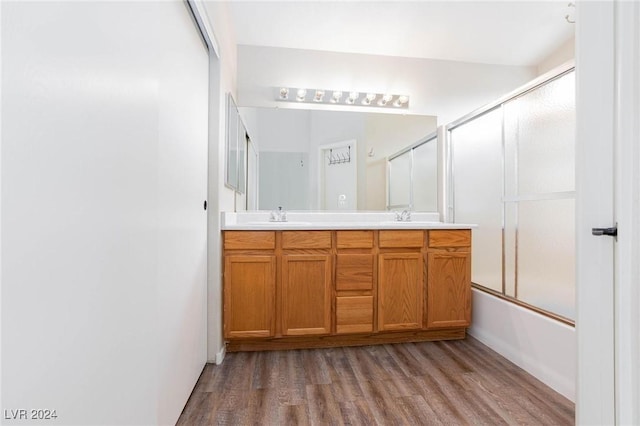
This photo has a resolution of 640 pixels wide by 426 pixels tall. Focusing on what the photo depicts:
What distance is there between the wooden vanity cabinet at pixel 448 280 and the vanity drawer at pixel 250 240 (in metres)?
1.16

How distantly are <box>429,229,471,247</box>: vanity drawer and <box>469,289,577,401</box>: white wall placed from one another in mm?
431

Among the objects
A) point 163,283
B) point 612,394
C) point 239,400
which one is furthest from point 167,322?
point 612,394

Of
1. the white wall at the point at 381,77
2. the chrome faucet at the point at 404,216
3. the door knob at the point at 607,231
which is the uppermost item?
the white wall at the point at 381,77

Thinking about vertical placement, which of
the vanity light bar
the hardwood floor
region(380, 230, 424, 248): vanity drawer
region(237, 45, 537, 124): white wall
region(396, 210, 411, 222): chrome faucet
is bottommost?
the hardwood floor

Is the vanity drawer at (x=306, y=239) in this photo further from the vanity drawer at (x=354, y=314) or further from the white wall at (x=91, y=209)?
the white wall at (x=91, y=209)

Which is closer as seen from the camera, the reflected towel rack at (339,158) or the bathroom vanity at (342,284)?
the bathroom vanity at (342,284)

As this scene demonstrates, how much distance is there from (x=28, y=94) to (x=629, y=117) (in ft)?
4.81

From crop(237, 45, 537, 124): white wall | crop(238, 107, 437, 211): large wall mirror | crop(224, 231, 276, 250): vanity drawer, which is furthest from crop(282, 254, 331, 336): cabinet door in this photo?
crop(237, 45, 537, 124): white wall

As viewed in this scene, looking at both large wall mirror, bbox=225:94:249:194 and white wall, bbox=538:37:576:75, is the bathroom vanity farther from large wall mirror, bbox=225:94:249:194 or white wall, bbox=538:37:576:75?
white wall, bbox=538:37:576:75

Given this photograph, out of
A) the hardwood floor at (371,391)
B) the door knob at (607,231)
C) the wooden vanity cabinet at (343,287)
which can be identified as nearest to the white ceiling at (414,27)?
the wooden vanity cabinet at (343,287)

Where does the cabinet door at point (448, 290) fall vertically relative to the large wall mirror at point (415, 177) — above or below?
below

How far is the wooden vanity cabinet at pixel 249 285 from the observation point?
1968 millimetres

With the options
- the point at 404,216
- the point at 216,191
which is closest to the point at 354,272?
the point at 404,216

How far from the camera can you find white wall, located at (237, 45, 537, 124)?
262cm
